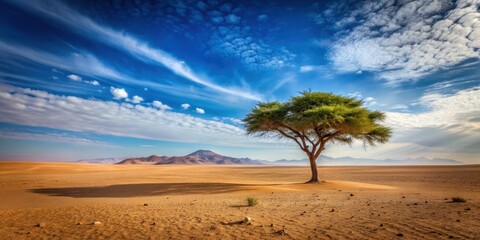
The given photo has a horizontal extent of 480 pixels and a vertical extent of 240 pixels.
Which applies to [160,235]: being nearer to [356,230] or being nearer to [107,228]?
[107,228]

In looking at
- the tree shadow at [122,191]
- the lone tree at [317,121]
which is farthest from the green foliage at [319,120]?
the tree shadow at [122,191]

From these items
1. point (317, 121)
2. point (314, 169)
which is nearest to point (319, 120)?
point (317, 121)

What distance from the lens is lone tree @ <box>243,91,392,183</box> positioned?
22578 mm

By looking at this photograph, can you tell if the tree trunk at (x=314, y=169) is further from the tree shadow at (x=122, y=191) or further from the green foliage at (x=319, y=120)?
the tree shadow at (x=122, y=191)

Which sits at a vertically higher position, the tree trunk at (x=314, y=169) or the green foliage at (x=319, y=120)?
the green foliage at (x=319, y=120)

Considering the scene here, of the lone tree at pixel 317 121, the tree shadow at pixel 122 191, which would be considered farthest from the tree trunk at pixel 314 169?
the tree shadow at pixel 122 191

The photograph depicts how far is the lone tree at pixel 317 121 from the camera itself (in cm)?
2258

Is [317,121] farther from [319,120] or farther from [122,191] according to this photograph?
[122,191]

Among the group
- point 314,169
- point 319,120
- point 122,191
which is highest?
point 319,120

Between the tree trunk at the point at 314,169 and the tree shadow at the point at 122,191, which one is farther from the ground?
the tree trunk at the point at 314,169

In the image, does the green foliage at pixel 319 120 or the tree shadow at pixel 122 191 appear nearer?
the tree shadow at pixel 122 191

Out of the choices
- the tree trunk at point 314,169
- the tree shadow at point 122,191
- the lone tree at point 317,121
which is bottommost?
the tree shadow at point 122,191

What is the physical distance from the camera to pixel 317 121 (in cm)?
2255

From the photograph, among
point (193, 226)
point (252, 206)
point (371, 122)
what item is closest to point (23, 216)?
point (193, 226)
